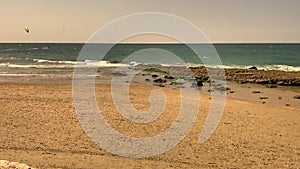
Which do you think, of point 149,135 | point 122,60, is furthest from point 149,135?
point 122,60

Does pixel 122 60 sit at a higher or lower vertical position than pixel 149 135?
higher

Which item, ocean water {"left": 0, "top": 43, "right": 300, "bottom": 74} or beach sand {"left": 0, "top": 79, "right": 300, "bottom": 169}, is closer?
beach sand {"left": 0, "top": 79, "right": 300, "bottom": 169}

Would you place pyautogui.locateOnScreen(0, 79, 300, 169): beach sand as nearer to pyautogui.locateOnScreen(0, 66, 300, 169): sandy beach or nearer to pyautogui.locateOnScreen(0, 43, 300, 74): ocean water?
pyautogui.locateOnScreen(0, 66, 300, 169): sandy beach

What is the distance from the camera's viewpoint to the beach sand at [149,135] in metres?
9.52

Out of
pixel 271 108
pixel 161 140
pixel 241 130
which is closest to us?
pixel 161 140

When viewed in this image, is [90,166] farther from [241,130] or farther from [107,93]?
[107,93]

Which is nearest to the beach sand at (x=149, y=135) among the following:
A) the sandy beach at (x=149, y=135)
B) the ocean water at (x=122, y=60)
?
the sandy beach at (x=149, y=135)

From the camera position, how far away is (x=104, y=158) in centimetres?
966

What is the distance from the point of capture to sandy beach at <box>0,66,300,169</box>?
9.53 m

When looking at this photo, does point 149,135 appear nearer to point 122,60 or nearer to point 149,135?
point 149,135

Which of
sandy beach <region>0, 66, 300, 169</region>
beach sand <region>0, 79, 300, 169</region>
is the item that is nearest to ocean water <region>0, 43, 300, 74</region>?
sandy beach <region>0, 66, 300, 169</region>

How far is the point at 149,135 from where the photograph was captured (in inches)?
483

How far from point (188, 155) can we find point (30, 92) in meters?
14.5

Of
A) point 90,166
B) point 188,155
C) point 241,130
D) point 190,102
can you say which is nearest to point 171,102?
point 190,102
